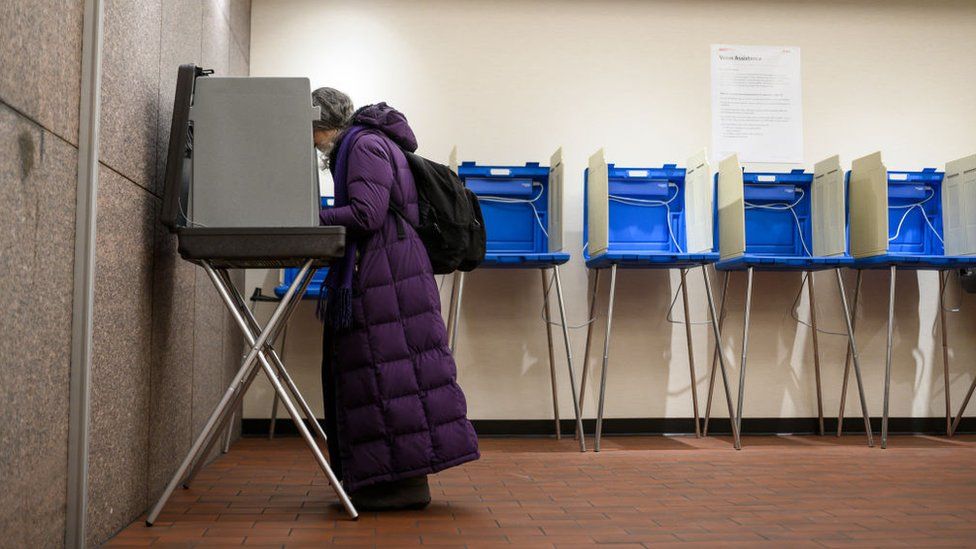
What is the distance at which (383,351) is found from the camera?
2.47 m

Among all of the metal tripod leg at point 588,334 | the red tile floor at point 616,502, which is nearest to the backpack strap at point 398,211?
the red tile floor at point 616,502

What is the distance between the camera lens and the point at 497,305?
4.56 metres

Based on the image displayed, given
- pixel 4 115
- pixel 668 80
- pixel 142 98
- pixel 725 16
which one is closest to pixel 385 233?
pixel 142 98

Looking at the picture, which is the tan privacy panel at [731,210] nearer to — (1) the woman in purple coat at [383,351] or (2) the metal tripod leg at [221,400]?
(1) the woman in purple coat at [383,351]

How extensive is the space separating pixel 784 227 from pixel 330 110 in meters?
2.69

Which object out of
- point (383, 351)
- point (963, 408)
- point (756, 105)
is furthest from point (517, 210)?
point (963, 408)

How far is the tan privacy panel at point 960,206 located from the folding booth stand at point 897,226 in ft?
0.04

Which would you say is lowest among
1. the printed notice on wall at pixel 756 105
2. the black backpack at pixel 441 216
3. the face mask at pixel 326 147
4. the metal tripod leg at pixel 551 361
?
the metal tripod leg at pixel 551 361

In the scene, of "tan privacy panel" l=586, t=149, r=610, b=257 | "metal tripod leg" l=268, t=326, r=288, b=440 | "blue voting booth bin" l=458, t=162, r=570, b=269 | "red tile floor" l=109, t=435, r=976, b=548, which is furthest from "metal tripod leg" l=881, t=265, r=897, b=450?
"metal tripod leg" l=268, t=326, r=288, b=440

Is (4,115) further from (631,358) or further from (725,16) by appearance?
(725,16)

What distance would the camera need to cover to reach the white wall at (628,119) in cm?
457

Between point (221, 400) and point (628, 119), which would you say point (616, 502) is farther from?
point (628, 119)

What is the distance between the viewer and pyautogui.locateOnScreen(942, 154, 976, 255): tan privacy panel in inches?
170

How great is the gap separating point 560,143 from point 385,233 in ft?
7.55
